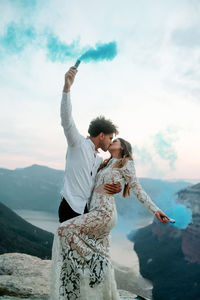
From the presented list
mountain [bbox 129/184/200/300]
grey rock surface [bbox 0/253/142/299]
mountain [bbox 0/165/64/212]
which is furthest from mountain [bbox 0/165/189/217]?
grey rock surface [bbox 0/253/142/299]

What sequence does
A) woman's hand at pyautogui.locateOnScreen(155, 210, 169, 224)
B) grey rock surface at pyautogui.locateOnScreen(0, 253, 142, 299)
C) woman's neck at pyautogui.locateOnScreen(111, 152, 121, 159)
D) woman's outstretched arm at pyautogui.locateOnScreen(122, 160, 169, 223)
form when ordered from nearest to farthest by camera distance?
woman's hand at pyautogui.locateOnScreen(155, 210, 169, 224), woman's outstretched arm at pyautogui.locateOnScreen(122, 160, 169, 223), woman's neck at pyautogui.locateOnScreen(111, 152, 121, 159), grey rock surface at pyautogui.locateOnScreen(0, 253, 142, 299)

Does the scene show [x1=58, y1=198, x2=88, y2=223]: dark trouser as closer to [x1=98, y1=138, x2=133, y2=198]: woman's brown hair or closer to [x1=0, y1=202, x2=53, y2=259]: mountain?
[x1=98, y1=138, x2=133, y2=198]: woman's brown hair

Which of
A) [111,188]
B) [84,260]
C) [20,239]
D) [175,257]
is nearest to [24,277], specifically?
[84,260]

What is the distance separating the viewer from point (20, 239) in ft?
192

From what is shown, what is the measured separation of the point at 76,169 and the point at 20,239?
197ft

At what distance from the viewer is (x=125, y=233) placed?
363 feet

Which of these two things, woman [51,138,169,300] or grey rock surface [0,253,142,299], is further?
grey rock surface [0,253,142,299]

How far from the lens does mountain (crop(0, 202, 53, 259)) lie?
54.0 metres

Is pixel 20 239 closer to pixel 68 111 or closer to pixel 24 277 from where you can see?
pixel 24 277

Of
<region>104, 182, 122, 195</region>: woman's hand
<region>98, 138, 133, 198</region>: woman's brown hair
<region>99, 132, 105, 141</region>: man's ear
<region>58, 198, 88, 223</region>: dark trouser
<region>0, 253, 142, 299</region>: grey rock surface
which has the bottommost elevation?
<region>0, 253, 142, 299</region>: grey rock surface

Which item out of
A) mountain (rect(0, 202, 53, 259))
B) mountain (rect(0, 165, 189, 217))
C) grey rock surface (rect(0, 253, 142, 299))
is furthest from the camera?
mountain (rect(0, 165, 189, 217))

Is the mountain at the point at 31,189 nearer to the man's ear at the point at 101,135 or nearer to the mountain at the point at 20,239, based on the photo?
the mountain at the point at 20,239

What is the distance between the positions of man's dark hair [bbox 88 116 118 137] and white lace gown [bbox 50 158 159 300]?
36.7 inches

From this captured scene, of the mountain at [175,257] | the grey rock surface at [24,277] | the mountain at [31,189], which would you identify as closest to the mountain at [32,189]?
the mountain at [31,189]
